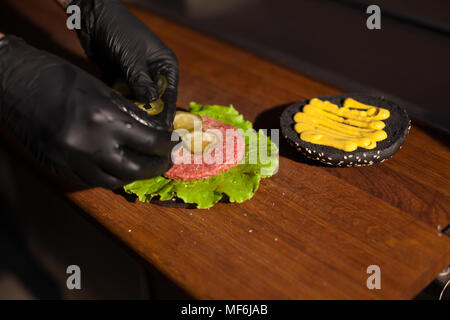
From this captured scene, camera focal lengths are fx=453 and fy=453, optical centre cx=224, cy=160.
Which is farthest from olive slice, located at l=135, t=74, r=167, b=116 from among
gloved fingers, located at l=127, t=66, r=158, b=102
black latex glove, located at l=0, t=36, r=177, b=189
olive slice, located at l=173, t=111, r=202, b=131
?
black latex glove, located at l=0, t=36, r=177, b=189

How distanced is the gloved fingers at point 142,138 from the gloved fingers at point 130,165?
0.02 metres

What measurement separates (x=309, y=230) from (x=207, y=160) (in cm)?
39

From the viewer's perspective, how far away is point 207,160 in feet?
4.85

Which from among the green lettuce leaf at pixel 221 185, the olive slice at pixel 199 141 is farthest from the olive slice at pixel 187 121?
the green lettuce leaf at pixel 221 185

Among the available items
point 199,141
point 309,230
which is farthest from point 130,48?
point 309,230

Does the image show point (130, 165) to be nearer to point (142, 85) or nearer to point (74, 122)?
point (74, 122)

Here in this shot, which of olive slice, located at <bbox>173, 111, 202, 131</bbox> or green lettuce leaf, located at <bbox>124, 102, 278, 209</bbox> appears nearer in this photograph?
green lettuce leaf, located at <bbox>124, 102, 278, 209</bbox>

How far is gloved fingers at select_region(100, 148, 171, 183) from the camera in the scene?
1.22 m

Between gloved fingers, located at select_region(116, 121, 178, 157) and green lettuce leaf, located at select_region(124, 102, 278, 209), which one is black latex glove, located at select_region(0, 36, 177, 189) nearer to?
gloved fingers, located at select_region(116, 121, 178, 157)

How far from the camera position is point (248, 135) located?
1.67 metres

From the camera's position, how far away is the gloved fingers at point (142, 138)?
121cm
